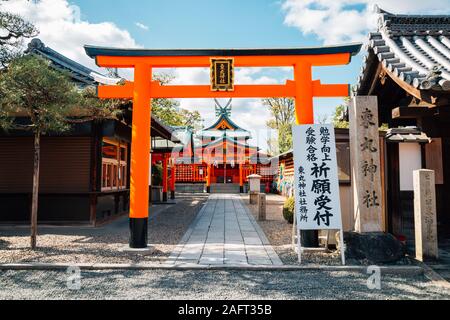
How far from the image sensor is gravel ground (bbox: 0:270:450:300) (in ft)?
14.3

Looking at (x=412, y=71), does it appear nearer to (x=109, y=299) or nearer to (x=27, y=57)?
(x=109, y=299)

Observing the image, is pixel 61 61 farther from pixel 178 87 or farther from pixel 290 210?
pixel 290 210

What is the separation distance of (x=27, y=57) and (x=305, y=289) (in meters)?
6.53

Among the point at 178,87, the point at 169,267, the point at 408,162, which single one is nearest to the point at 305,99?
the point at 178,87

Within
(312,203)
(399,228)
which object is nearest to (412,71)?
(312,203)

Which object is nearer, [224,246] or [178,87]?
[178,87]

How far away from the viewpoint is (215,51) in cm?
687

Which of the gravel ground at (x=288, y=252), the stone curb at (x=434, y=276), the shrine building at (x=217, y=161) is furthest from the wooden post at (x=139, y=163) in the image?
the shrine building at (x=217, y=161)

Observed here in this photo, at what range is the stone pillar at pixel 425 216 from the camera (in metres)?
5.90

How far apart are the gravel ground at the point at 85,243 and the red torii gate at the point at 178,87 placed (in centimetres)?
63

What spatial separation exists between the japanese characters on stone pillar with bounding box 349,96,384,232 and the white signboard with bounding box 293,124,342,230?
0.38 meters

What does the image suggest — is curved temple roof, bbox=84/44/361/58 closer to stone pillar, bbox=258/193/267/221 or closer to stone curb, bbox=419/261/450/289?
stone curb, bbox=419/261/450/289

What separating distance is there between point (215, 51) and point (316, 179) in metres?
3.39

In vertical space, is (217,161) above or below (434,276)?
above
